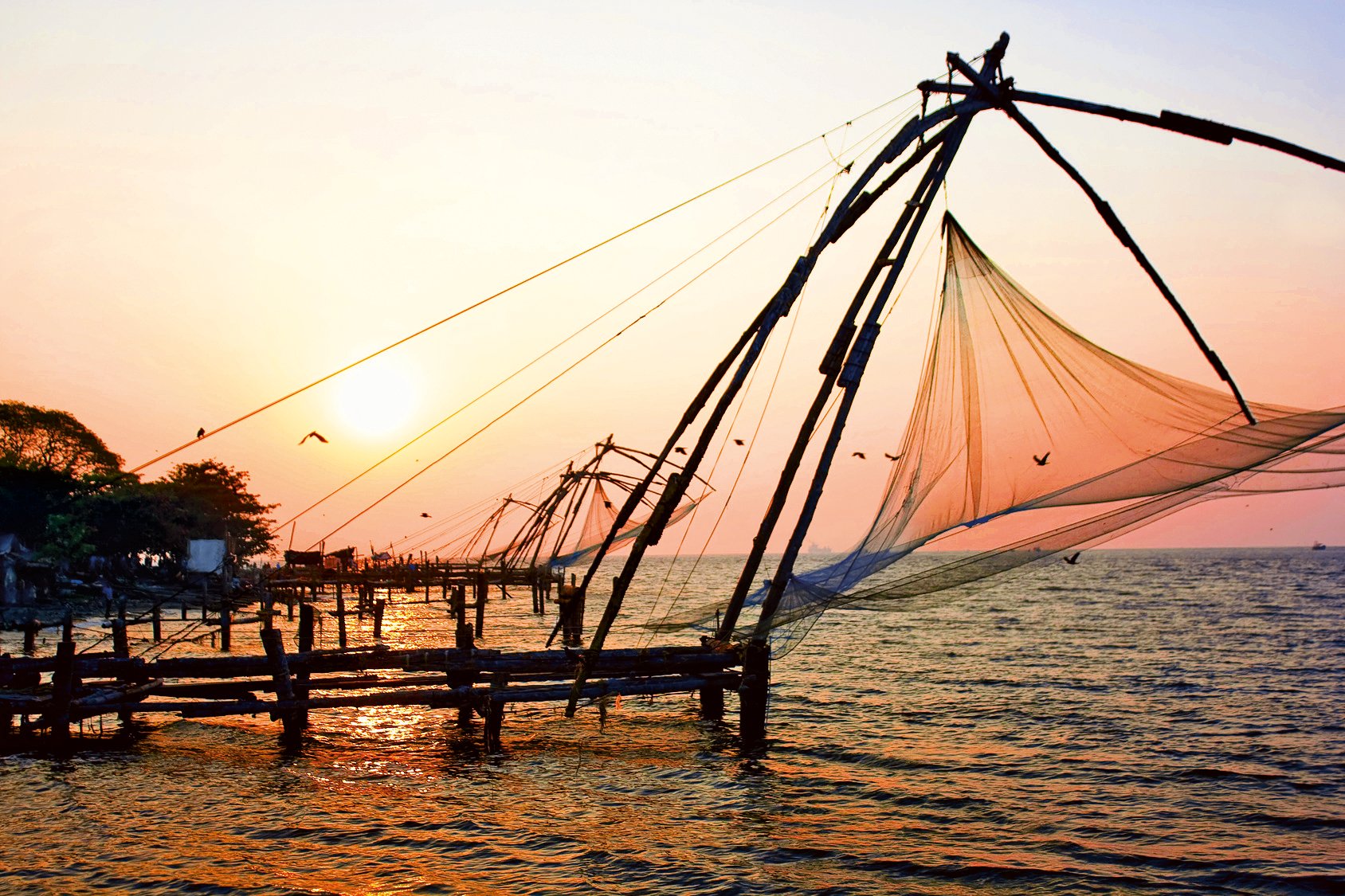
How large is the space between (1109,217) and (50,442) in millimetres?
64280

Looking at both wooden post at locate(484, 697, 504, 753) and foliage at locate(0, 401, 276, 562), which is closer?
wooden post at locate(484, 697, 504, 753)

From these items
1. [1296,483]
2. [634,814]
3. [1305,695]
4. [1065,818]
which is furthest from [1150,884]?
[1305,695]

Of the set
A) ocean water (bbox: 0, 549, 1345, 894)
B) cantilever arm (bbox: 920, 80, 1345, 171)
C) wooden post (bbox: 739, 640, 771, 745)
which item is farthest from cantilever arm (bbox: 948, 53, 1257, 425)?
wooden post (bbox: 739, 640, 771, 745)

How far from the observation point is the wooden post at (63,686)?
13164 millimetres

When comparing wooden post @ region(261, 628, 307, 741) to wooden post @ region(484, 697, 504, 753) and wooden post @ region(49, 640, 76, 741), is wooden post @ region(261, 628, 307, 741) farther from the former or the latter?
wooden post @ region(484, 697, 504, 753)

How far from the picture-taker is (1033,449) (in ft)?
33.4

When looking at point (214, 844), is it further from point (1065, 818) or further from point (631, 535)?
point (631, 535)

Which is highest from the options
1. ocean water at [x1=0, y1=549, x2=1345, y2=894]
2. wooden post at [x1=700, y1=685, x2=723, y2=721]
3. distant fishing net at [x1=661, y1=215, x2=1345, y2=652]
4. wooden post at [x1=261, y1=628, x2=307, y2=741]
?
distant fishing net at [x1=661, y1=215, x2=1345, y2=652]

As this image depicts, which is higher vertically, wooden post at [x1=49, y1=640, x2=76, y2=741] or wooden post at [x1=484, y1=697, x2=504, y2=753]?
wooden post at [x1=49, y1=640, x2=76, y2=741]

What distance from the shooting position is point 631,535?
1005 inches

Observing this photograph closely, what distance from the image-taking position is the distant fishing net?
28.8 ft

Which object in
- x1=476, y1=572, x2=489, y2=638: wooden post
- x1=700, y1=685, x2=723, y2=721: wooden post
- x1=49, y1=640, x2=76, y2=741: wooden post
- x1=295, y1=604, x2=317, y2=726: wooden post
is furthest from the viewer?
x1=476, y1=572, x2=489, y2=638: wooden post

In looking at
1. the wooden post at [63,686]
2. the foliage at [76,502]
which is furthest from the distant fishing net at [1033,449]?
the foliage at [76,502]

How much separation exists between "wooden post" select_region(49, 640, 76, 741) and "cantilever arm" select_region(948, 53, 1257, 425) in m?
13.2
